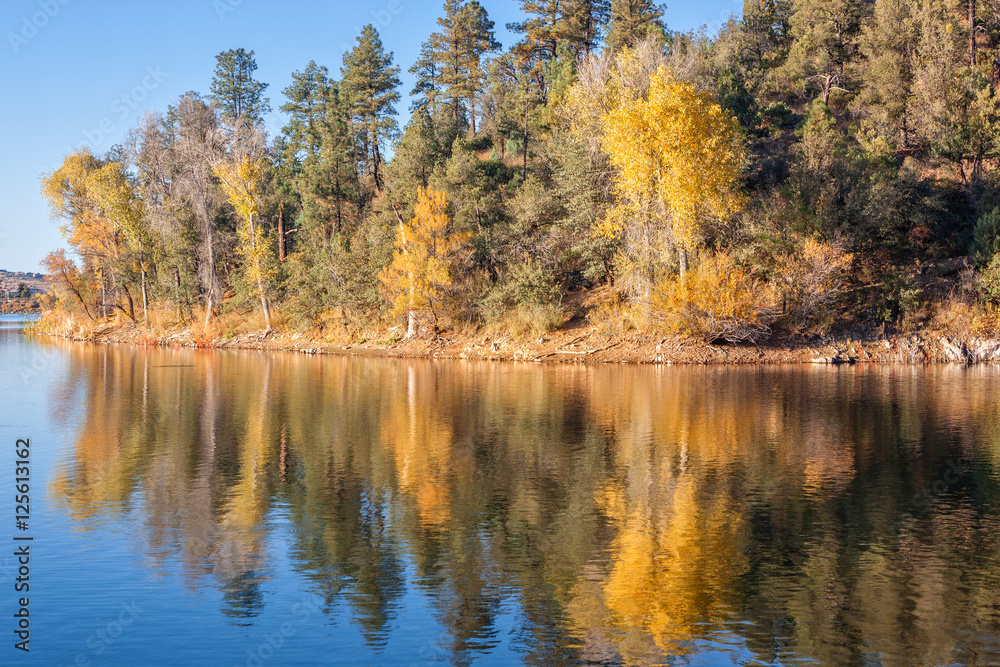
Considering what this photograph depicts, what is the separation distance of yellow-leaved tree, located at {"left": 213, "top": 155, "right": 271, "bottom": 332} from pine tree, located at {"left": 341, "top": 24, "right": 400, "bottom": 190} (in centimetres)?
1546

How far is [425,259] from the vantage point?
50062mm

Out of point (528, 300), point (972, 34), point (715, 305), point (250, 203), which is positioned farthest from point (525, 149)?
point (972, 34)

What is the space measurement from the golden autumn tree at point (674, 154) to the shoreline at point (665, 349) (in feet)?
16.7

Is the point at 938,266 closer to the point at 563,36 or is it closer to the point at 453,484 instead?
the point at 453,484

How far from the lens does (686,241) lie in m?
40.2

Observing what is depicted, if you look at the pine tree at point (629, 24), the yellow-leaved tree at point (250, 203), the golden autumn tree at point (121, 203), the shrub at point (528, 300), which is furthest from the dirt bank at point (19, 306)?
the shrub at point (528, 300)

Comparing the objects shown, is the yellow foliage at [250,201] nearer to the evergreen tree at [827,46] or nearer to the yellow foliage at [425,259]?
the yellow foliage at [425,259]

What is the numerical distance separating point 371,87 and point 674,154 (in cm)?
4171

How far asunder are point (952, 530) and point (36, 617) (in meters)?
13.7

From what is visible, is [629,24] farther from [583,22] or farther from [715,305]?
[715,305]

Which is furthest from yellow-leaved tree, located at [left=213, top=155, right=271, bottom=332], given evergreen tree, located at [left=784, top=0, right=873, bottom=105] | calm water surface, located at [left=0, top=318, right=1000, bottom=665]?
evergreen tree, located at [left=784, top=0, right=873, bottom=105]

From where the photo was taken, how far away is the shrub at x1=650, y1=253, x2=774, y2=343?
40.0 m

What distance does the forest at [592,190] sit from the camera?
4128cm

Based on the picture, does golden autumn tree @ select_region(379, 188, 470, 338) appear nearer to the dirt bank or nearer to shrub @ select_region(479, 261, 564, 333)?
shrub @ select_region(479, 261, 564, 333)
